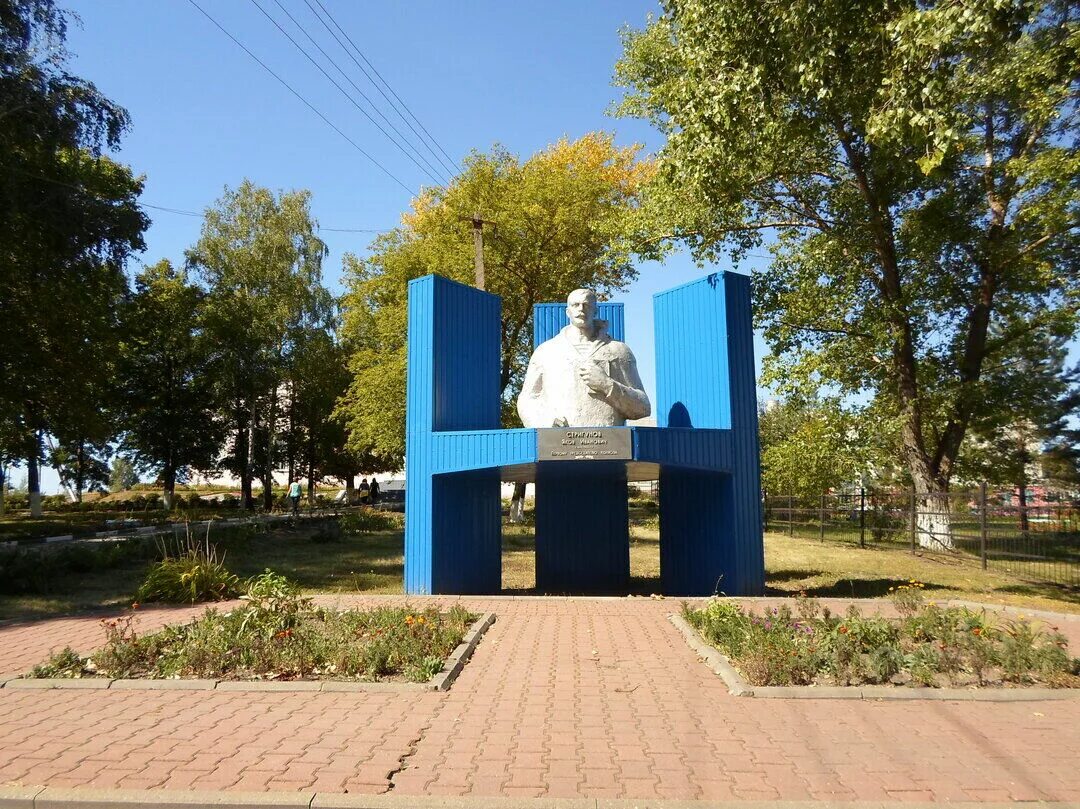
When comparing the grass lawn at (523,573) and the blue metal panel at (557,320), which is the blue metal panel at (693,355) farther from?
the grass lawn at (523,573)

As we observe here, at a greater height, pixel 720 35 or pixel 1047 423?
pixel 720 35

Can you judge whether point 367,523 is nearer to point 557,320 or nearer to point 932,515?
point 557,320

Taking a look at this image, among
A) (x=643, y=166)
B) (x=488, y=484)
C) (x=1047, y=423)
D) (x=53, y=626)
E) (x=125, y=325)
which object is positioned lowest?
(x=53, y=626)

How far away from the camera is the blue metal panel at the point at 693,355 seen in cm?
1186

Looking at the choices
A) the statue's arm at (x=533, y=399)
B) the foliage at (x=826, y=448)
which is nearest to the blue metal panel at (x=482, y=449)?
the statue's arm at (x=533, y=399)

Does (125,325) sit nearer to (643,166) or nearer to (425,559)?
(643,166)

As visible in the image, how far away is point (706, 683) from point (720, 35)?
877 cm

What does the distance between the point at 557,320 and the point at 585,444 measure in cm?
436

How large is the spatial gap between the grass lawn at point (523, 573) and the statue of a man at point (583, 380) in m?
3.52

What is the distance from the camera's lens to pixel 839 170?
732 inches

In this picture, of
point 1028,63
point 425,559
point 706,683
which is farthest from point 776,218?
point 706,683

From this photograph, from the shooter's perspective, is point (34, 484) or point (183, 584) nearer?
point (183, 584)

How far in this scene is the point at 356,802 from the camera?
3898mm

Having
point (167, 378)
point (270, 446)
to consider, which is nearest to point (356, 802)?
point (270, 446)
